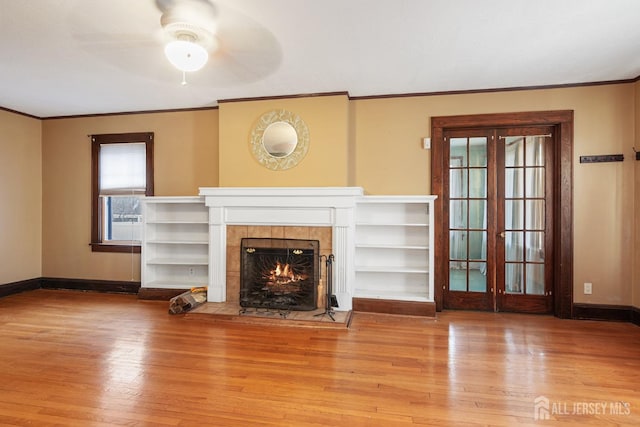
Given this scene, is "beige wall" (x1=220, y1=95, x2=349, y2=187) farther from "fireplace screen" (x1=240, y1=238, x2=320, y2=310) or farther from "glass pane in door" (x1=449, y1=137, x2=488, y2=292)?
"glass pane in door" (x1=449, y1=137, x2=488, y2=292)

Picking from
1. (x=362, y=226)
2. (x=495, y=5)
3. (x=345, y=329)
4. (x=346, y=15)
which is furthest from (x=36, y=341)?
(x=495, y=5)

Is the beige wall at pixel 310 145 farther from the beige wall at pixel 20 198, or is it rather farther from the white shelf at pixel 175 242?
the beige wall at pixel 20 198

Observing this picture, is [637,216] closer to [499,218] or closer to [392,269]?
[499,218]

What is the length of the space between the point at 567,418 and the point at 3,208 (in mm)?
6746

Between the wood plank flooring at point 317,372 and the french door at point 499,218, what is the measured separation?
366 mm

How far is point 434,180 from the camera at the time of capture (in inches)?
160

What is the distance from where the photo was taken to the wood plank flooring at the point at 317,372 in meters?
2.00

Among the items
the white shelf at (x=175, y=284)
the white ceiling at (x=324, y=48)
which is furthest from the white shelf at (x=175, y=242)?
the white ceiling at (x=324, y=48)

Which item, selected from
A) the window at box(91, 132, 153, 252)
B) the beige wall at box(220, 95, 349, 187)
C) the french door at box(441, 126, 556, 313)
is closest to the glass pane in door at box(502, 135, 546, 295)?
the french door at box(441, 126, 556, 313)

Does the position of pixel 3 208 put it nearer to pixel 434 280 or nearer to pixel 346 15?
pixel 346 15

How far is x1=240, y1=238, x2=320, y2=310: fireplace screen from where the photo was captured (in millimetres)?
3871

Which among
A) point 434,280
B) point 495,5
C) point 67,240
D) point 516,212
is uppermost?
point 495,5

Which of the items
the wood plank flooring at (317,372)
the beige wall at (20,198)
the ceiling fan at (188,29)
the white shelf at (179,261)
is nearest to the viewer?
the wood plank flooring at (317,372)

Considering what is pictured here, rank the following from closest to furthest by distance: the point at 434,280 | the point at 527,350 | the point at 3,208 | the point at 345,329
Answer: the point at 527,350 → the point at 345,329 → the point at 434,280 → the point at 3,208
